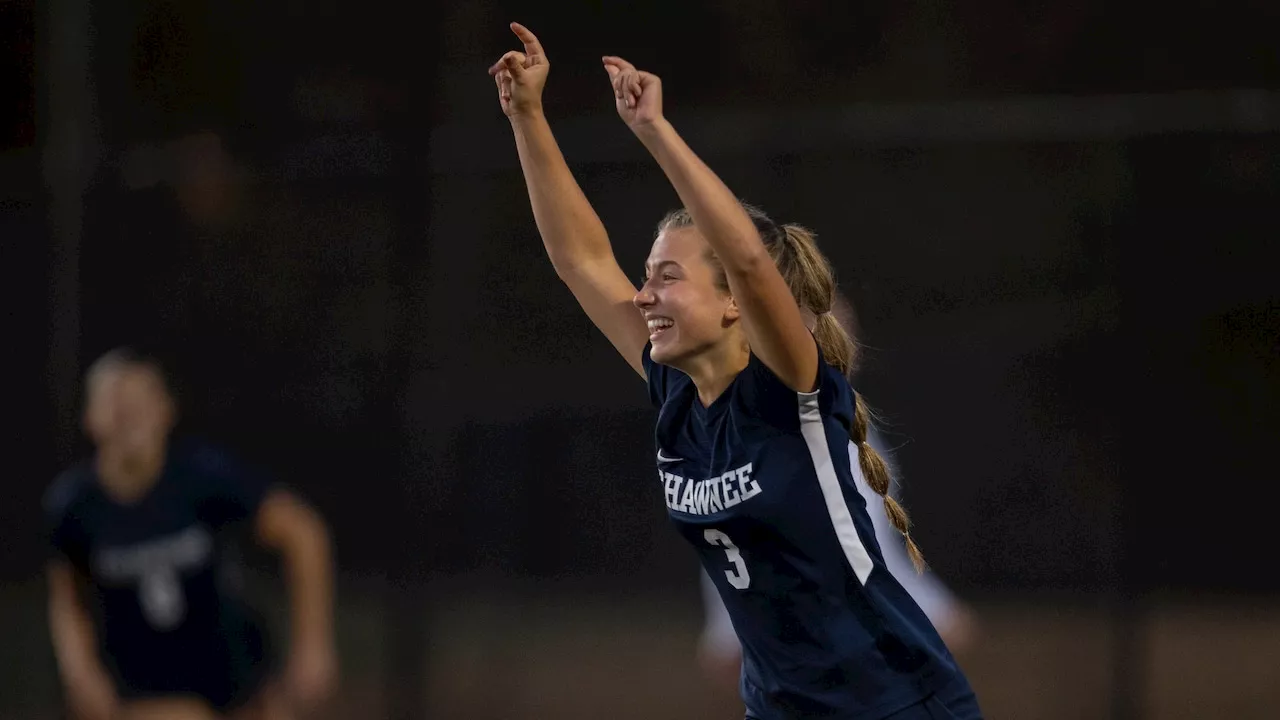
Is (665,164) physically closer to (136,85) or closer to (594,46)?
(594,46)

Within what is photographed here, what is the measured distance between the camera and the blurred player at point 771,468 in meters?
1.92

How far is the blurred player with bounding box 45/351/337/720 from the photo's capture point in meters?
3.83

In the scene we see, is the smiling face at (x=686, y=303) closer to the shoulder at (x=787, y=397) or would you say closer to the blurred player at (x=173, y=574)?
the shoulder at (x=787, y=397)

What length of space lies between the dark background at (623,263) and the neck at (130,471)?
2.55ft

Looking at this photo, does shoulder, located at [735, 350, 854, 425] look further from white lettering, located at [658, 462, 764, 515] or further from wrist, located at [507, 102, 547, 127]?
wrist, located at [507, 102, 547, 127]

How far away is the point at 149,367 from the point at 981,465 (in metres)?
2.72

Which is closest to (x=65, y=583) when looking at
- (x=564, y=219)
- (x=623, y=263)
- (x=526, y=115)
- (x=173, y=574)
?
(x=173, y=574)

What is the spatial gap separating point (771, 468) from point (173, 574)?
2.43 m

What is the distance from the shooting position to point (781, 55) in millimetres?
4652

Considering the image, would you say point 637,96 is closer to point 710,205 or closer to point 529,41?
point 710,205

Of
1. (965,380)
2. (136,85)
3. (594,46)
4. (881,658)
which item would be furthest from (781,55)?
(881,658)

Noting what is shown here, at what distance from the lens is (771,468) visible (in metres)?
2.01

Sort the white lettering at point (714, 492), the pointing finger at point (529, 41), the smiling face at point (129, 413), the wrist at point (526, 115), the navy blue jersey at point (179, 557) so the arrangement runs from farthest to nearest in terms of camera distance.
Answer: the smiling face at point (129, 413)
the navy blue jersey at point (179, 557)
the wrist at point (526, 115)
the pointing finger at point (529, 41)
the white lettering at point (714, 492)

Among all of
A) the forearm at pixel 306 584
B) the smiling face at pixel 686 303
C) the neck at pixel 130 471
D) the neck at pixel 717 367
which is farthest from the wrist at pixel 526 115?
the neck at pixel 130 471
